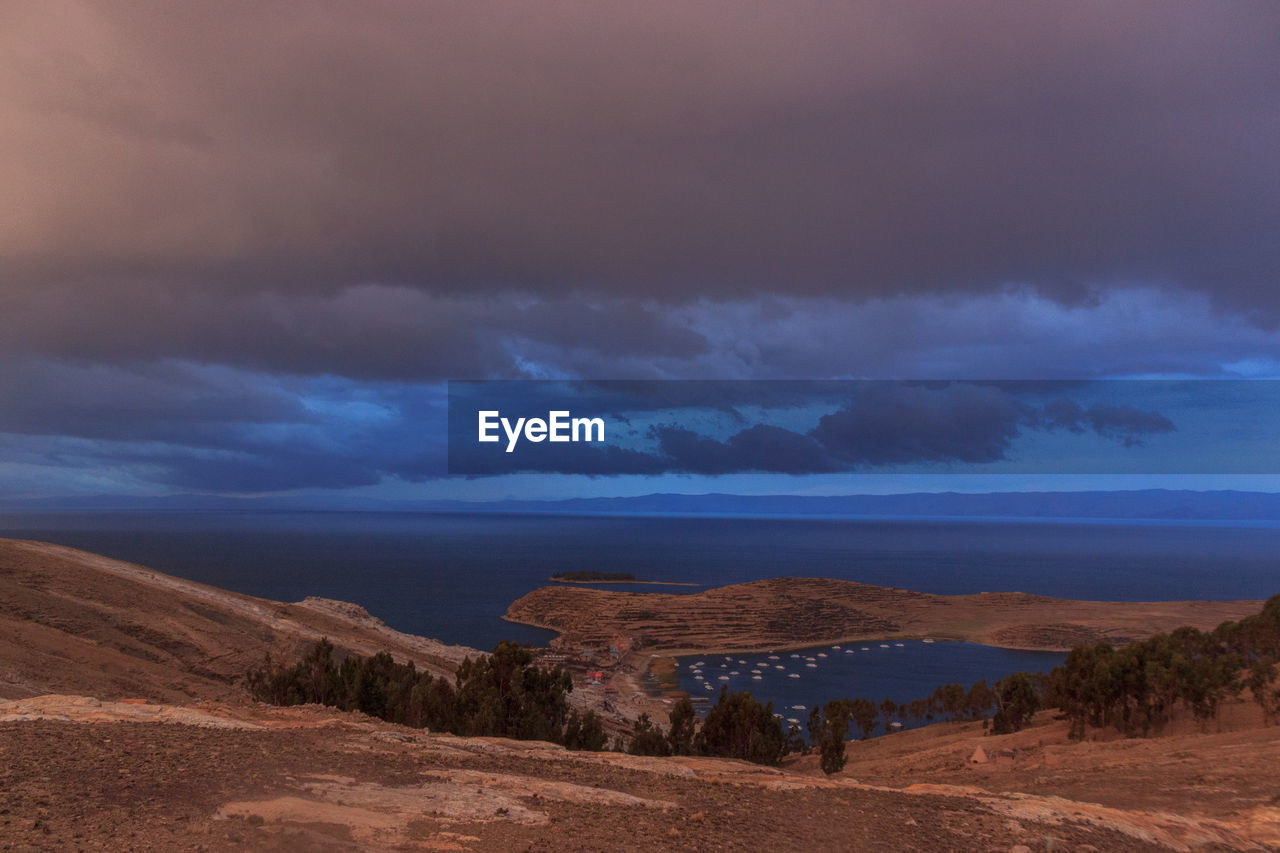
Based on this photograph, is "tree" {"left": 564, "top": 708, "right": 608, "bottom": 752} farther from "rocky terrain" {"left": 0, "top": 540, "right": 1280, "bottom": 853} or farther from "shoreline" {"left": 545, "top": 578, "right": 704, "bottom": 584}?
"shoreline" {"left": 545, "top": 578, "right": 704, "bottom": 584}

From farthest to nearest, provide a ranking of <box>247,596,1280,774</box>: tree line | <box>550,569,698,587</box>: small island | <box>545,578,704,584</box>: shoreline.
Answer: <box>550,569,698,587</box>: small island → <box>545,578,704,584</box>: shoreline → <box>247,596,1280,774</box>: tree line

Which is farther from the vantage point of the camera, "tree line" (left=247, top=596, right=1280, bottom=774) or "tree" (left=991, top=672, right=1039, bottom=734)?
"tree" (left=991, top=672, right=1039, bottom=734)

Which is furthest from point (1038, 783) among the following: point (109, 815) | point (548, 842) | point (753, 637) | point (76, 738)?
point (753, 637)

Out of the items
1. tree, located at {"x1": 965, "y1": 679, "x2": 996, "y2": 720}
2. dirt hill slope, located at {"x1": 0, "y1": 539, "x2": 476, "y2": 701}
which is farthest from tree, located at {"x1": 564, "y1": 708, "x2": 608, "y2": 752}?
tree, located at {"x1": 965, "y1": 679, "x2": 996, "y2": 720}

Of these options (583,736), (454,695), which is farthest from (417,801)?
(454,695)

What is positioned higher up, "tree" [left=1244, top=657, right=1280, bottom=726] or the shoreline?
"tree" [left=1244, top=657, right=1280, bottom=726]

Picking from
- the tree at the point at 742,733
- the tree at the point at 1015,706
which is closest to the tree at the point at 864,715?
the tree at the point at 1015,706

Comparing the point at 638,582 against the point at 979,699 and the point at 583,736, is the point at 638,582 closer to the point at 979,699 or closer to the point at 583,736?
the point at 979,699

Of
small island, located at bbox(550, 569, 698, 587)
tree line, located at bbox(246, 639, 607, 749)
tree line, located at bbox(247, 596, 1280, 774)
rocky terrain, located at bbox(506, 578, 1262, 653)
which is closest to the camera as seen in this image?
tree line, located at bbox(246, 639, 607, 749)
